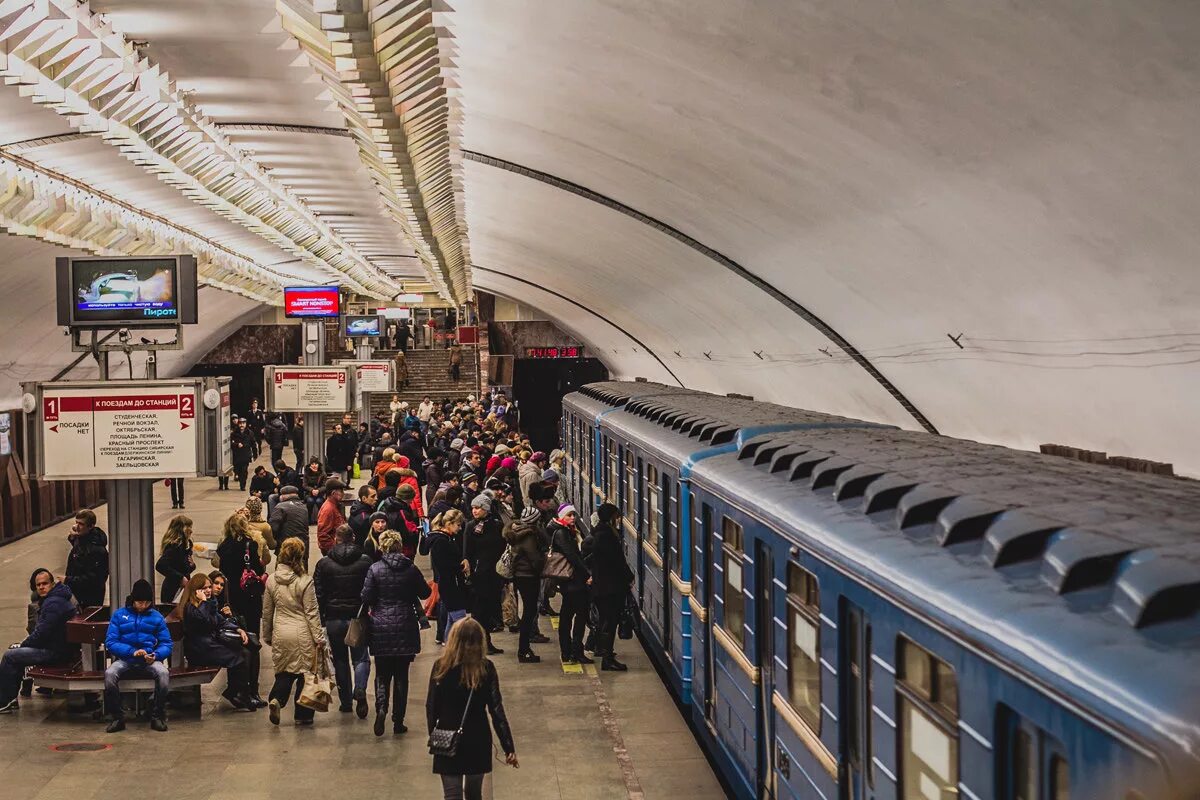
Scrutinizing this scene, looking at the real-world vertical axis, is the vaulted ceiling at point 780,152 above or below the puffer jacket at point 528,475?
above

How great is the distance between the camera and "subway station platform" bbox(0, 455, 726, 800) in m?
8.57

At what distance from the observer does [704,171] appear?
38.4 ft

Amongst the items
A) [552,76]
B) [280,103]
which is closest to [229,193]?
[280,103]

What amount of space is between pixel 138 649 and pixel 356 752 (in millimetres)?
1843

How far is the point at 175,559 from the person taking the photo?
1119cm

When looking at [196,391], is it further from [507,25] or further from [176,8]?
[507,25]

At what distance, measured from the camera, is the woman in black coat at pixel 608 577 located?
442 inches

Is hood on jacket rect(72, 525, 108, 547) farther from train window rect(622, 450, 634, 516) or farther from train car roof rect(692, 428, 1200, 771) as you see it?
train car roof rect(692, 428, 1200, 771)

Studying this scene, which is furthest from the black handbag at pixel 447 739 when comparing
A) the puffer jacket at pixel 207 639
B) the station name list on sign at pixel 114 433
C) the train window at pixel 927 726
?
the station name list on sign at pixel 114 433

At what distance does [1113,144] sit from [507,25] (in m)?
4.02

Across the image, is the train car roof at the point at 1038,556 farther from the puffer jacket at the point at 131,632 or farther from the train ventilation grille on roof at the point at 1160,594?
the puffer jacket at the point at 131,632

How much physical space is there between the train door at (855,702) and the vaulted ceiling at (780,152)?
109 inches

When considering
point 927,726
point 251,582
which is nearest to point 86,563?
point 251,582

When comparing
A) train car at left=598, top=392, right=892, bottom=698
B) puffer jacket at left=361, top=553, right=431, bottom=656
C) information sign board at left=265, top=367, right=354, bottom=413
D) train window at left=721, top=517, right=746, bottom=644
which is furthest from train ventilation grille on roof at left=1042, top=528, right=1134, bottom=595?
information sign board at left=265, top=367, right=354, bottom=413
